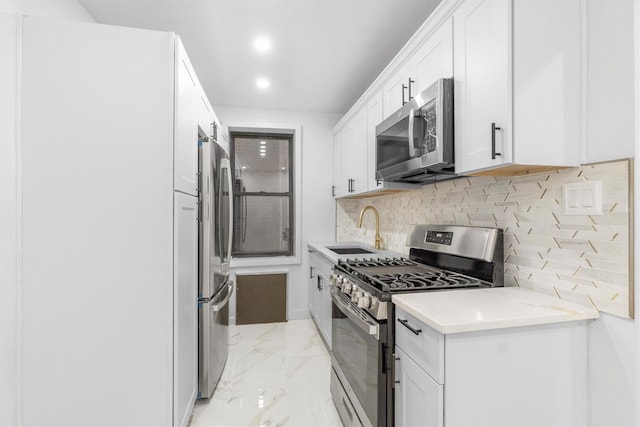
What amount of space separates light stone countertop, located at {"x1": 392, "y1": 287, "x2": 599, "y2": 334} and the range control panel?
1.61 ft

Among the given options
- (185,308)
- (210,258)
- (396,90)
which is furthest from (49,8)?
(396,90)

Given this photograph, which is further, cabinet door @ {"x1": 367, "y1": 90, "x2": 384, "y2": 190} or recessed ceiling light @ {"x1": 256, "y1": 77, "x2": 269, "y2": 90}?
recessed ceiling light @ {"x1": 256, "y1": 77, "x2": 269, "y2": 90}

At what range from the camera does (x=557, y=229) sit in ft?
4.21

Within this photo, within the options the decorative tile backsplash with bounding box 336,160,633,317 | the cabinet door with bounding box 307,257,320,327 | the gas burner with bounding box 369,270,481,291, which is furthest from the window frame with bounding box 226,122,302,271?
the gas burner with bounding box 369,270,481,291

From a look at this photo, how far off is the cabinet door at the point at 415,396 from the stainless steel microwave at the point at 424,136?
915 mm

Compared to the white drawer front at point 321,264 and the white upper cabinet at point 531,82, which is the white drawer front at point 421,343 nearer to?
the white upper cabinet at point 531,82

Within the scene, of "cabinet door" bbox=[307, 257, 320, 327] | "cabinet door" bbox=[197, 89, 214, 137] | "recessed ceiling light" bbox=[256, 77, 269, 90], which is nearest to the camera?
"cabinet door" bbox=[197, 89, 214, 137]

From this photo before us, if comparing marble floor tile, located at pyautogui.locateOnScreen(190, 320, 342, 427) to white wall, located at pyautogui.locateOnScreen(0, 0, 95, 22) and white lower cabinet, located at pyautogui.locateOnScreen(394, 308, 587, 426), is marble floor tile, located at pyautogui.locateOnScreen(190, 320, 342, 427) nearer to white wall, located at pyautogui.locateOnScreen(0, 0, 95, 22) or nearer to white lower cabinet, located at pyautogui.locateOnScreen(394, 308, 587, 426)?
white lower cabinet, located at pyautogui.locateOnScreen(394, 308, 587, 426)

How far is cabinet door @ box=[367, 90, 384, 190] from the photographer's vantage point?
2.38m

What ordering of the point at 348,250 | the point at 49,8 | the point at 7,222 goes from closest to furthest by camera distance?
the point at 7,222 → the point at 49,8 → the point at 348,250

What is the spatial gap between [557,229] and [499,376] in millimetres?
657

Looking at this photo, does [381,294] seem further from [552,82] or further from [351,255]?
[351,255]

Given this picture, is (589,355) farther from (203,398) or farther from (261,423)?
(203,398)

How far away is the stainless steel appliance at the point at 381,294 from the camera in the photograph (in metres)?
1.34
